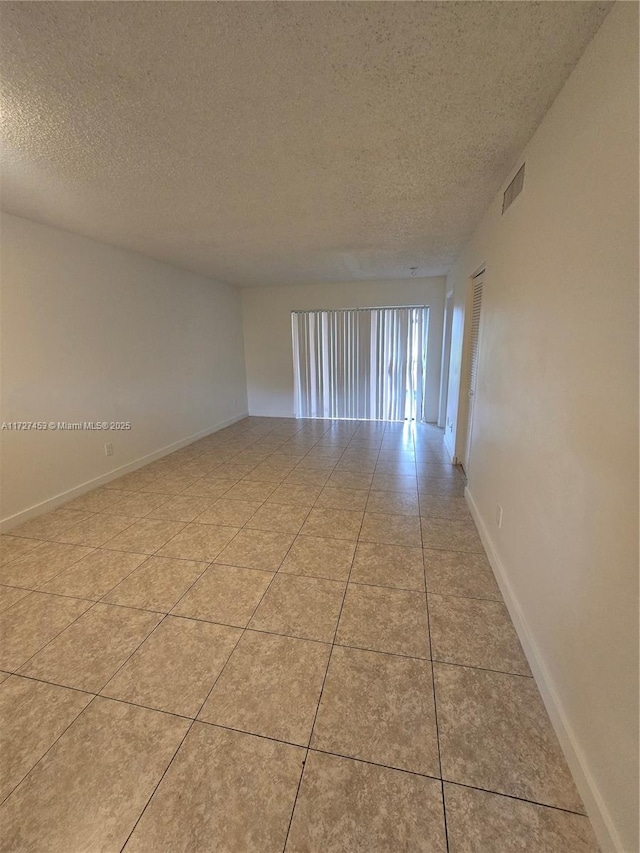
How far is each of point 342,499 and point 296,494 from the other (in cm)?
46

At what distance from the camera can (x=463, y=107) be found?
4.69ft

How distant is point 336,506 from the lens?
2926 millimetres

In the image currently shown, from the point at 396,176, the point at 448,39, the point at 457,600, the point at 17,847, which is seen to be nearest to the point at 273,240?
the point at 396,176

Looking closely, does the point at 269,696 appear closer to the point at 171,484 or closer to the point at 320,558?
the point at 320,558

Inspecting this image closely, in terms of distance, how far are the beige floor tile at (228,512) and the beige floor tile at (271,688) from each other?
3.77ft

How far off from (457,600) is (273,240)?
11.1 ft

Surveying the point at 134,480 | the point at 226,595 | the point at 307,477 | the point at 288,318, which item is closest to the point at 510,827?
the point at 226,595

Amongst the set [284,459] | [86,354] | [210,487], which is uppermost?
[86,354]

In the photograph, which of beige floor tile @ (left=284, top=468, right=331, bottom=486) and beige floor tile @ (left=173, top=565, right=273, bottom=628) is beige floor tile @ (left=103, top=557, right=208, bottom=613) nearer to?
beige floor tile @ (left=173, top=565, right=273, bottom=628)

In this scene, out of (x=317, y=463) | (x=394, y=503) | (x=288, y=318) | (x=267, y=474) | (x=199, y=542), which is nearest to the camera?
(x=199, y=542)

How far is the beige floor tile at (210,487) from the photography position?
3.23 m

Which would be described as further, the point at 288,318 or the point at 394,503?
the point at 288,318

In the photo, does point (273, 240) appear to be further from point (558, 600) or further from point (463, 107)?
point (558, 600)

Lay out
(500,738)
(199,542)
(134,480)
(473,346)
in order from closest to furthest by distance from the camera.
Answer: (500,738) < (199,542) < (473,346) < (134,480)
